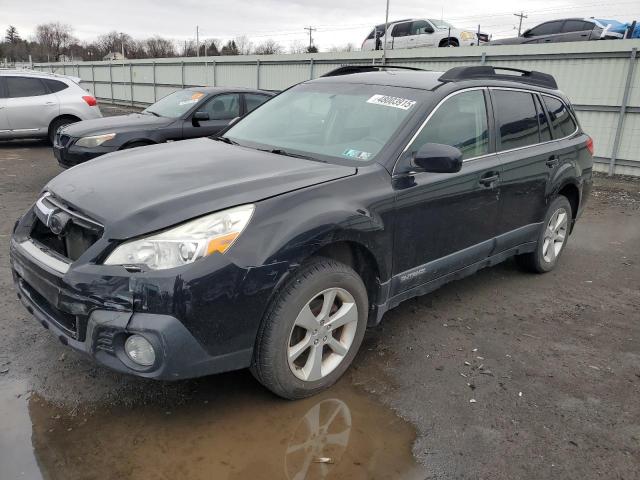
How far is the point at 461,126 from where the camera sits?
376cm

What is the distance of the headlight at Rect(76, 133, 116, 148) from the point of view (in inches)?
293

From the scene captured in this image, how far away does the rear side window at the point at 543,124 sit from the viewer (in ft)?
15.1

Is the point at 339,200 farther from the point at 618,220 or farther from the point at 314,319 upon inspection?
the point at 618,220

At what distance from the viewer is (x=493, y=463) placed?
248 centimetres

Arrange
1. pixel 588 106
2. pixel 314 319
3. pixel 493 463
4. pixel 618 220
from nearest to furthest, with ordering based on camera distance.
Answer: pixel 493 463 → pixel 314 319 → pixel 618 220 → pixel 588 106

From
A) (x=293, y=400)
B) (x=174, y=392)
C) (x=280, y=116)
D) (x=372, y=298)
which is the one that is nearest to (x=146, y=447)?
(x=174, y=392)

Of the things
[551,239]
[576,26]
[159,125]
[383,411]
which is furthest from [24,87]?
[576,26]

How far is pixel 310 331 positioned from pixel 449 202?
1.39m

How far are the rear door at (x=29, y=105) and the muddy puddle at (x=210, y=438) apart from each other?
10396 millimetres

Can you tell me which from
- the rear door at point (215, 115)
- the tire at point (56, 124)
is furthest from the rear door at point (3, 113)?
the rear door at point (215, 115)

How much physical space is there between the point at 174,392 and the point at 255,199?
120 centimetres

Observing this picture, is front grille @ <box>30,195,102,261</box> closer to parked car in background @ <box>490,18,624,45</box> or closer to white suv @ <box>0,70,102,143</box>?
white suv @ <box>0,70,102,143</box>

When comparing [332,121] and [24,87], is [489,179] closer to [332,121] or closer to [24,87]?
[332,121]

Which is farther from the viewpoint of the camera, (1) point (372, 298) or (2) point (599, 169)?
(2) point (599, 169)
